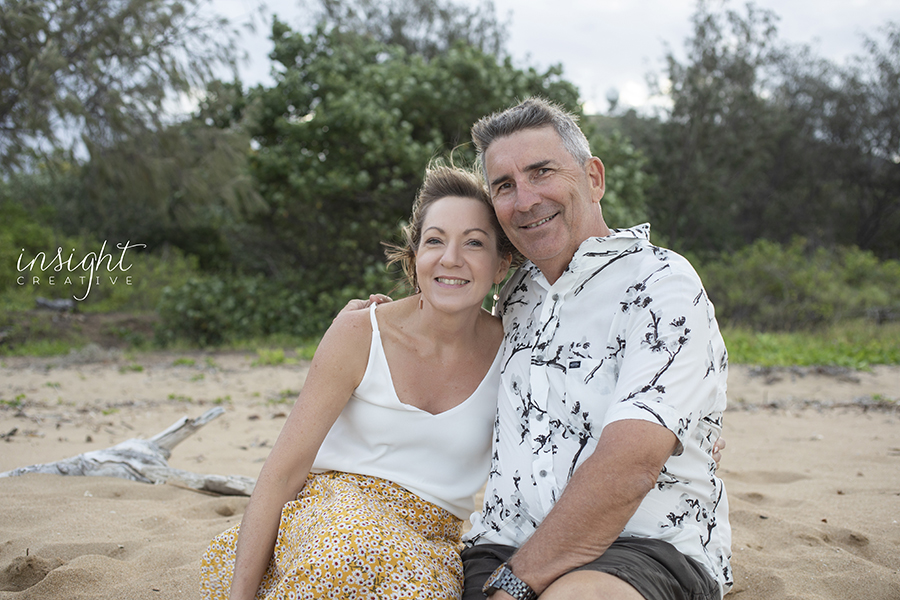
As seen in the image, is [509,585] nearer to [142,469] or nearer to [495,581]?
[495,581]

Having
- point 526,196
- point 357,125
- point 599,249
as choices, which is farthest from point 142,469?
point 357,125

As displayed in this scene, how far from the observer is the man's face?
2.16 metres

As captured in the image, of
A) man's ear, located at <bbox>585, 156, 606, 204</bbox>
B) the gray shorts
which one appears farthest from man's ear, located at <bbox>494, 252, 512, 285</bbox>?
the gray shorts

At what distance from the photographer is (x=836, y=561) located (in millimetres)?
2641

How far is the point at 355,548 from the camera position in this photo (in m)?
1.72

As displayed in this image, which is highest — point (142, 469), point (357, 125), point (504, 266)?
point (357, 125)

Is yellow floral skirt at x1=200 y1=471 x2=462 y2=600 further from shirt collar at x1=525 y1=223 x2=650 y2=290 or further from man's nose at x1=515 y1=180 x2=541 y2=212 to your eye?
man's nose at x1=515 y1=180 x2=541 y2=212

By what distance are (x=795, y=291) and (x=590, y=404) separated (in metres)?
10.6

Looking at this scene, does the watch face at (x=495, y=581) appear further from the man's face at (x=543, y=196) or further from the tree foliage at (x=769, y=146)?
the tree foliage at (x=769, y=146)

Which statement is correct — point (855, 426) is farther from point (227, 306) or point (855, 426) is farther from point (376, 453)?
point (227, 306)

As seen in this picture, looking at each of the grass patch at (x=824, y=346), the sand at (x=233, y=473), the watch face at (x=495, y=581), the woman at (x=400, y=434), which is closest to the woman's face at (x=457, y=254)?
the woman at (x=400, y=434)

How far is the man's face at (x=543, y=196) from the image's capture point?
2160 mm

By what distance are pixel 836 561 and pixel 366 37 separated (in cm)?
Result: 1190

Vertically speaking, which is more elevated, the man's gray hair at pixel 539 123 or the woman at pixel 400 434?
the man's gray hair at pixel 539 123
